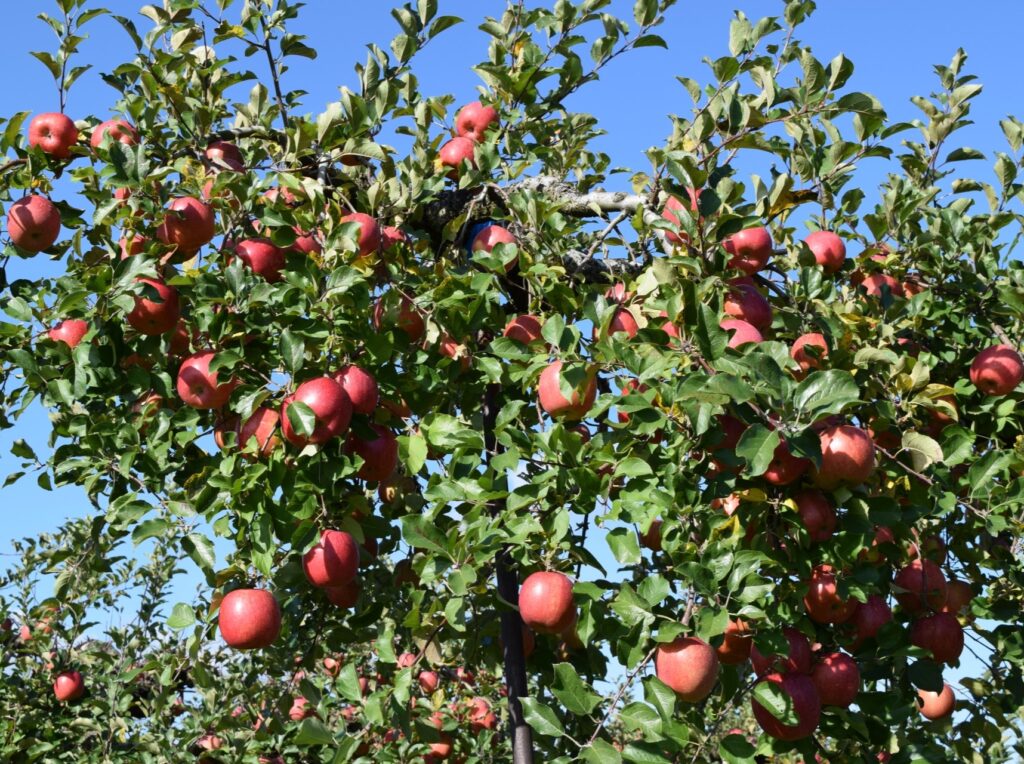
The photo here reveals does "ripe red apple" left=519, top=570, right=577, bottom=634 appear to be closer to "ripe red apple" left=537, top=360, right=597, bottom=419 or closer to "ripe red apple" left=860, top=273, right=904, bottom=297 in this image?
"ripe red apple" left=537, top=360, right=597, bottom=419

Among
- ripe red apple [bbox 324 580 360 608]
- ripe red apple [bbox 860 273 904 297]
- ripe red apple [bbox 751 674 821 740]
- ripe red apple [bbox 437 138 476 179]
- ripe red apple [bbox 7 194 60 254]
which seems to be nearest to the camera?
ripe red apple [bbox 751 674 821 740]

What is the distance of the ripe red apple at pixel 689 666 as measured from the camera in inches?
90.9

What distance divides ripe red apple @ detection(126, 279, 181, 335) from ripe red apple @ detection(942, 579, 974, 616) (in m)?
2.47

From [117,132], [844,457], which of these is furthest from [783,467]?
[117,132]

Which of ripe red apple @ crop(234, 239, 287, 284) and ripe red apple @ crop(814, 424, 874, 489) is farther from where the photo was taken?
ripe red apple @ crop(234, 239, 287, 284)

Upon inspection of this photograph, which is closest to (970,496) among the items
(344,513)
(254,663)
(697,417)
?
(697,417)

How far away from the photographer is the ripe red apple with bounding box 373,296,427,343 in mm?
2688

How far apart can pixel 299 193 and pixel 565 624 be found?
4.59ft

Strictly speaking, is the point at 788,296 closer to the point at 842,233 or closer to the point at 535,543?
the point at 842,233

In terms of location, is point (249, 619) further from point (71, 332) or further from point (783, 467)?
point (783, 467)

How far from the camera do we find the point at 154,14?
3.35 m

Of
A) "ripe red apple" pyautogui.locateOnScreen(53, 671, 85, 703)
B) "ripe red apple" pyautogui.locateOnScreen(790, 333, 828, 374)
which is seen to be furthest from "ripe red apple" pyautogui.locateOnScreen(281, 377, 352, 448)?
"ripe red apple" pyautogui.locateOnScreen(53, 671, 85, 703)

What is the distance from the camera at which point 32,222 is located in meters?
2.88

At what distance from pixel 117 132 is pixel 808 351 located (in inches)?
80.2
